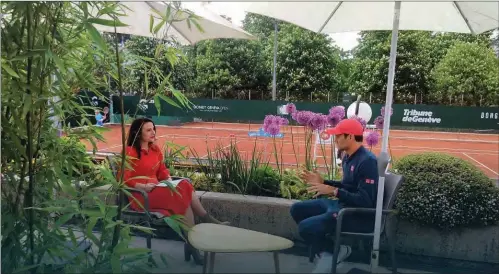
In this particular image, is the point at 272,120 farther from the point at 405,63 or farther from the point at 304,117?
the point at 405,63

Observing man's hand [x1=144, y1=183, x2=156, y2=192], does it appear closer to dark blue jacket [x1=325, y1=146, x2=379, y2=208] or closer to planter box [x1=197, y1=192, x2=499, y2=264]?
planter box [x1=197, y1=192, x2=499, y2=264]

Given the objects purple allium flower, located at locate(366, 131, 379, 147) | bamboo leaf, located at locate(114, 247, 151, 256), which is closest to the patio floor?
bamboo leaf, located at locate(114, 247, 151, 256)

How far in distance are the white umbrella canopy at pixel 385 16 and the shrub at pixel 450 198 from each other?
2.12 ft

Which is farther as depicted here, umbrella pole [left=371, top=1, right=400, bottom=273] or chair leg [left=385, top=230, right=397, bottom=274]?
chair leg [left=385, top=230, right=397, bottom=274]

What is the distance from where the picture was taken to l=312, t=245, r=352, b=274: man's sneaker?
2930 millimetres

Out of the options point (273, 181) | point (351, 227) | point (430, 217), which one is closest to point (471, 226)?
point (430, 217)

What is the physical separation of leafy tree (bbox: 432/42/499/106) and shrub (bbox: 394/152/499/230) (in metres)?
22.9

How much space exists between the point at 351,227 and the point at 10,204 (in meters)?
1.87

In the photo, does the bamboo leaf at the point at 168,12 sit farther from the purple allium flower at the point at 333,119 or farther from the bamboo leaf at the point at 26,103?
the purple allium flower at the point at 333,119

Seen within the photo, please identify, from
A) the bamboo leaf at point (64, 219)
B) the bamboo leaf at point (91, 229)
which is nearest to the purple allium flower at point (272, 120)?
the bamboo leaf at point (91, 229)

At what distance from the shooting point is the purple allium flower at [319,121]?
3.77 m

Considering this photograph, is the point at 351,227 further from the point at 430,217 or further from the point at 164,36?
the point at 164,36

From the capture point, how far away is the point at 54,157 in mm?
1716

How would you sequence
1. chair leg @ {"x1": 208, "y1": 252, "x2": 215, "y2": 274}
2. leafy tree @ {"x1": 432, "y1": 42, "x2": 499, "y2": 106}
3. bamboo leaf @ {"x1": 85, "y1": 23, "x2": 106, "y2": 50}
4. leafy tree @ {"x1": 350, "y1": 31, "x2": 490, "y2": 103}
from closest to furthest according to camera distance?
bamboo leaf @ {"x1": 85, "y1": 23, "x2": 106, "y2": 50}
chair leg @ {"x1": 208, "y1": 252, "x2": 215, "y2": 274}
leafy tree @ {"x1": 432, "y1": 42, "x2": 499, "y2": 106}
leafy tree @ {"x1": 350, "y1": 31, "x2": 490, "y2": 103}
